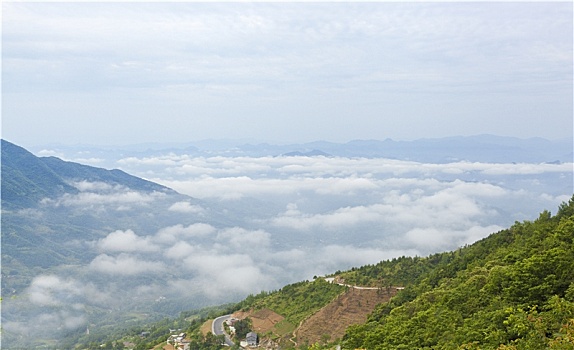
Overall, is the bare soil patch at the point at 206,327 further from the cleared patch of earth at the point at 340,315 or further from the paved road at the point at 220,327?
the cleared patch of earth at the point at 340,315

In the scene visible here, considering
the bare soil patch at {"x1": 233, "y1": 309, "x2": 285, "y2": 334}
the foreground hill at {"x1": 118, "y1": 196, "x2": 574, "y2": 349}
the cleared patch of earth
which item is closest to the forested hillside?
the foreground hill at {"x1": 118, "y1": 196, "x2": 574, "y2": 349}

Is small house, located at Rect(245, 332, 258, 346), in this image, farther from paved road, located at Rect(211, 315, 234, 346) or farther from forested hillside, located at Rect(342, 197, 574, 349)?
forested hillside, located at Rect(342, 197, 574, 349)

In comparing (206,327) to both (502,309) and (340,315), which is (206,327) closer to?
(340,315)

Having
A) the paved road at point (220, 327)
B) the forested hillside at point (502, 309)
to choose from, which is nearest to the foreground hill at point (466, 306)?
the forested hillside at point (502, 309)

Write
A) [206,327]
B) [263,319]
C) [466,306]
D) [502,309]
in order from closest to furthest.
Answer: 1. [502,309]
2. [466,306]
3. [263,319]
4. [206,327]

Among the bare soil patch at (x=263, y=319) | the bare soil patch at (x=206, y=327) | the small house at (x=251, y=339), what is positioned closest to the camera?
the small house at (x=251, y=339)

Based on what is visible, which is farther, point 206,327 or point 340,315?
point 206,327

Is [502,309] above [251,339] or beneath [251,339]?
above

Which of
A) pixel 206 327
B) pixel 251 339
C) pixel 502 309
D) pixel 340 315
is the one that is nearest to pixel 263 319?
pixel 251 339
